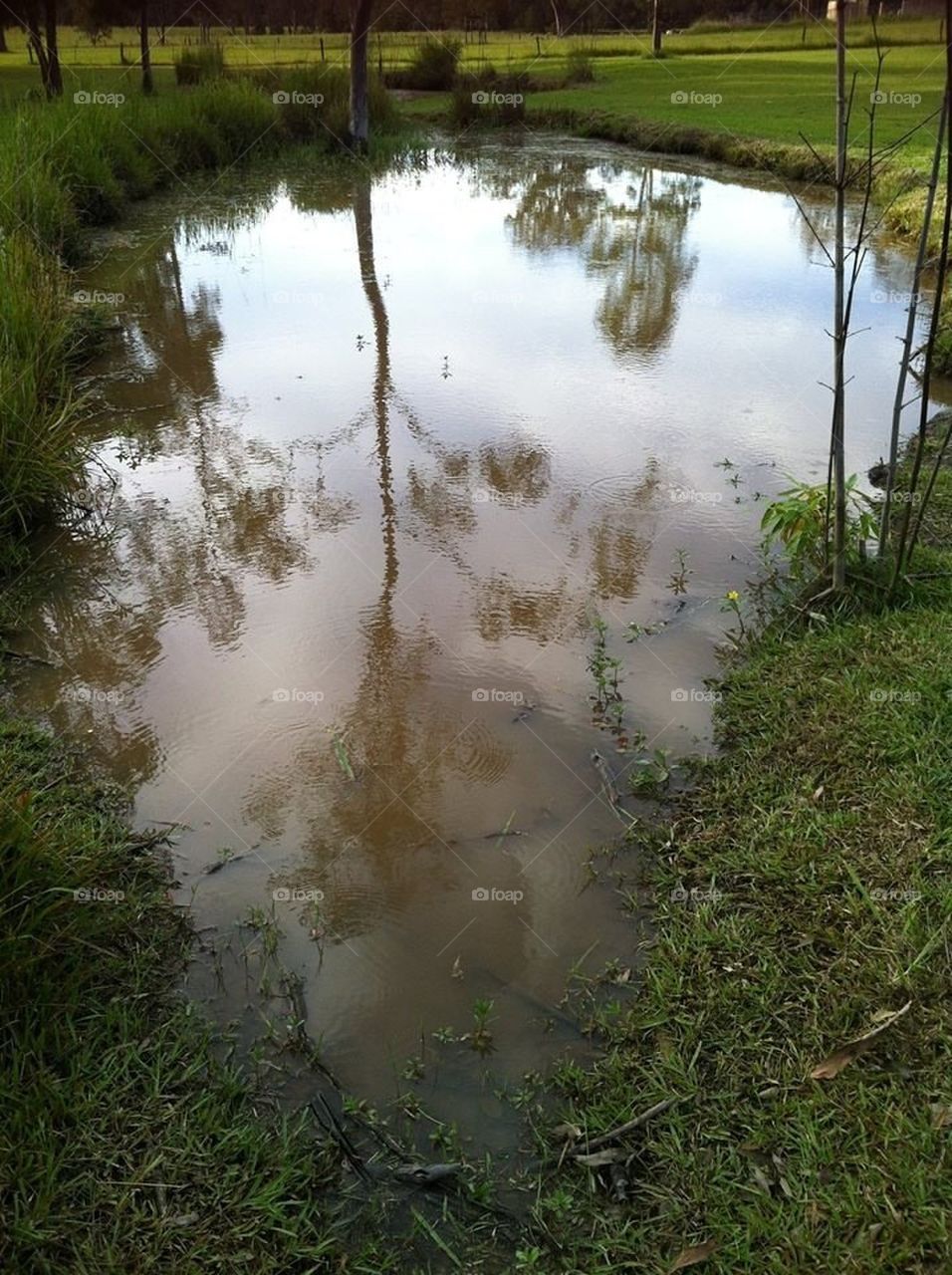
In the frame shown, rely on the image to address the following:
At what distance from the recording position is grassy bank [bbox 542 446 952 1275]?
5.78ft

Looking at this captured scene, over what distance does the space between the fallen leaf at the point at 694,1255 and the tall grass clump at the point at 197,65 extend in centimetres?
1812

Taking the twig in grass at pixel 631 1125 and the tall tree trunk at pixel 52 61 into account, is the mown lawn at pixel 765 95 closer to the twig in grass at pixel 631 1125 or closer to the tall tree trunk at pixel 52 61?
the tall tree trunk at pixel 52 61

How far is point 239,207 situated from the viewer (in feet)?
36.3

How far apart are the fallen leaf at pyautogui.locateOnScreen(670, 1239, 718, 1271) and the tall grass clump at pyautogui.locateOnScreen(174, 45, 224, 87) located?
18121 millimetres

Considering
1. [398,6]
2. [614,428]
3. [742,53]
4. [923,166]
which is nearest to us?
[614,428]

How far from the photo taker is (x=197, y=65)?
16.5 metres

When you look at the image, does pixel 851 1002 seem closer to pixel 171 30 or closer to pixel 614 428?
pixel 614 428

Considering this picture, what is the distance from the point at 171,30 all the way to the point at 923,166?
97.7 feet

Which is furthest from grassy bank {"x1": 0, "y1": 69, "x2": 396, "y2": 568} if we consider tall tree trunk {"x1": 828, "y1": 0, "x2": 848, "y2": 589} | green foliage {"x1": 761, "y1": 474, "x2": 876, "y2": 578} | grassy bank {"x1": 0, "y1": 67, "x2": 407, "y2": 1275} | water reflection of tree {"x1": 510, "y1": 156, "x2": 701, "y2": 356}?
water reflection of tree {"x1": 510, "y1": 156, "x2": 701, "y2": 356}

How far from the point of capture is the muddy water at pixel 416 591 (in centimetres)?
242

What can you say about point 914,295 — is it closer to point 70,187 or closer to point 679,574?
point 679,574

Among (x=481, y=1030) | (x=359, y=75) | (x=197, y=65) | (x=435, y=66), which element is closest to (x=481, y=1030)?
(x=481, y=1030)

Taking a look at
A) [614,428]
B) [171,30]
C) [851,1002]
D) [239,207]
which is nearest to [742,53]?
[171,30]

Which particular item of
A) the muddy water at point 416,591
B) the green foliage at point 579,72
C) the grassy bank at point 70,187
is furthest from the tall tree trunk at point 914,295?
the green foliage at point 579,72
